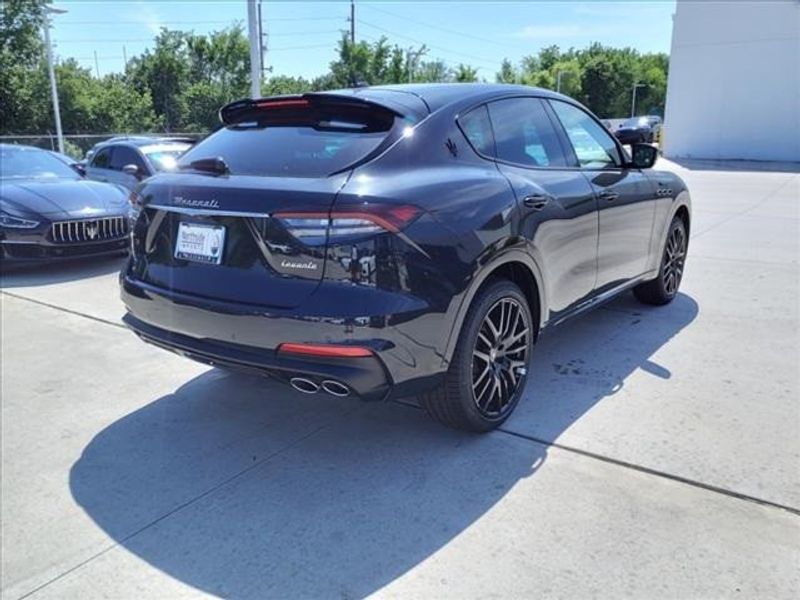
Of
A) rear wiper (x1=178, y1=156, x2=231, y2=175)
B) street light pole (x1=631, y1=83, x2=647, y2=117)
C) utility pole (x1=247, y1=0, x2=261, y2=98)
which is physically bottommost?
rear wiper (x1=178, y1=156, x2=231, y2=175)

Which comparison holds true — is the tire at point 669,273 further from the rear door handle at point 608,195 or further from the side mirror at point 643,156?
the rear door handle at point 608,195

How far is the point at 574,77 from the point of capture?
60.2 meters

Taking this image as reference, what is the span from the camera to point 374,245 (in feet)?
8.57

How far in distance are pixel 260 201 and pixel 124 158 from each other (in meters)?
8.43

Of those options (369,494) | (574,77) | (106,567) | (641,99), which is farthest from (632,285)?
(641,99)

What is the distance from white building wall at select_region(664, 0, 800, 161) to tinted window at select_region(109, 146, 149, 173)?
22.7m

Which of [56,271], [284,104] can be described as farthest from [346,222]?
[56,271]

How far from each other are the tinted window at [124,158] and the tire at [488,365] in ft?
25.4

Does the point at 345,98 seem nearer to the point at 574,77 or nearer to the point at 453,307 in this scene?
the point at 453,307

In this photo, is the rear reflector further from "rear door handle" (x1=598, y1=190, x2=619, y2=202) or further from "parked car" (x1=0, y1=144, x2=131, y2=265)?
"parked car" (x1=0, y1=144, x2=131, y2=265)

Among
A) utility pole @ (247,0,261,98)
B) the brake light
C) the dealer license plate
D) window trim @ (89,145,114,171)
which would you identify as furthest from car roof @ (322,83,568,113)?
utility pole @ (247,0,261,98)

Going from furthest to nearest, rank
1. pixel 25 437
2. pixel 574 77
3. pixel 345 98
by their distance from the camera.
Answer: pixel 574 77, pixel 25 437, pixel 345 98

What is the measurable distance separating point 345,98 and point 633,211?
233 cm

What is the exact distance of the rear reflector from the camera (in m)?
2.61
